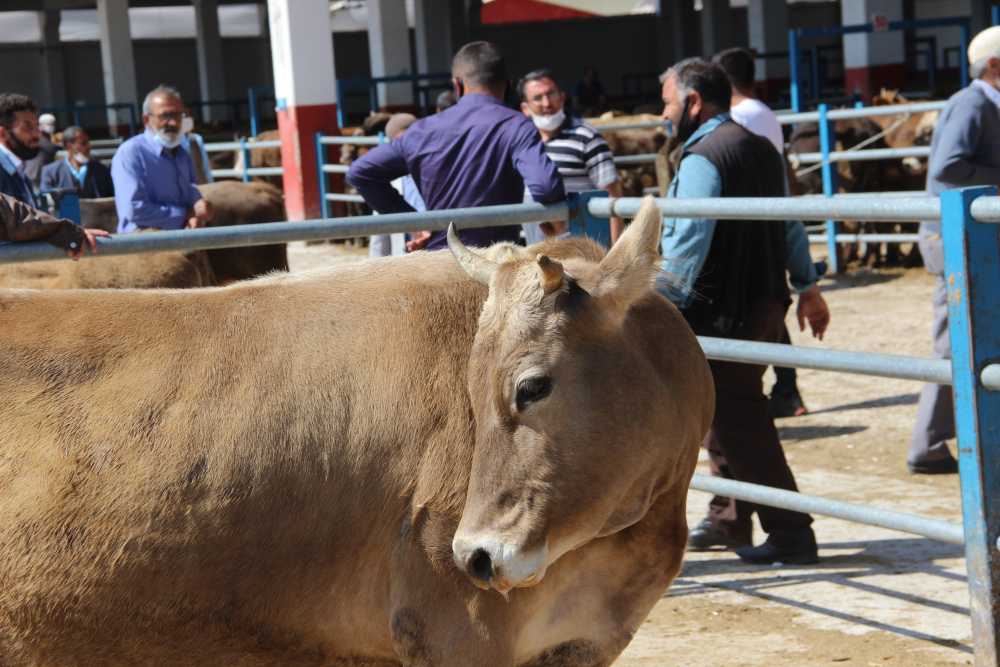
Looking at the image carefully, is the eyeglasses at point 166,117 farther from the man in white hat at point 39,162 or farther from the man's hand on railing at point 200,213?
the man in white hat at point 39,162

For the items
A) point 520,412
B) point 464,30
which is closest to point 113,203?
point 520,412

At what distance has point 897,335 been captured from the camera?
8352mm

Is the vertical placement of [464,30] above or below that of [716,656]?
above

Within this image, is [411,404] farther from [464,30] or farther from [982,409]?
[464,30]

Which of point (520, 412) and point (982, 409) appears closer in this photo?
point (520, 412)

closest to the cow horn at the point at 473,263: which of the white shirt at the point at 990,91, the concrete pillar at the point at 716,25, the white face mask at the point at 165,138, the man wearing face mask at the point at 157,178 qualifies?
the white shirt at the point at 990,91

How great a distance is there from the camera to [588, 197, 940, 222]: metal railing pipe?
10.4 feet

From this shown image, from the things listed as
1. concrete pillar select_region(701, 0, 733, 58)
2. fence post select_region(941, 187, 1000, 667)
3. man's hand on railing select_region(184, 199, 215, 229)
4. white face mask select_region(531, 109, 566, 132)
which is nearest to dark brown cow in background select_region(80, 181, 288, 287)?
man's hand on railing select_region(184, 199, 215, 229)

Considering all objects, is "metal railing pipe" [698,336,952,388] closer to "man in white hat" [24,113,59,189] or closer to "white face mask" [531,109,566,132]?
"white face mask" [531,109,566,132]

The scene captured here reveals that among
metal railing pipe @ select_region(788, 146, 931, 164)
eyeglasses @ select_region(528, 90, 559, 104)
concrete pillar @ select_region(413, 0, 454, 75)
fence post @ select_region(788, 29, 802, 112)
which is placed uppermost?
concrete pillar @ select_region(413, 0, 454, 75)

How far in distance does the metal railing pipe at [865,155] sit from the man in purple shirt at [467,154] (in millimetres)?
6915

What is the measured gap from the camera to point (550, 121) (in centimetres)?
630

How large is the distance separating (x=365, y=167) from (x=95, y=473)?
2518 millimetres

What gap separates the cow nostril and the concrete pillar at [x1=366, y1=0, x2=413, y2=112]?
17911 millimetres
